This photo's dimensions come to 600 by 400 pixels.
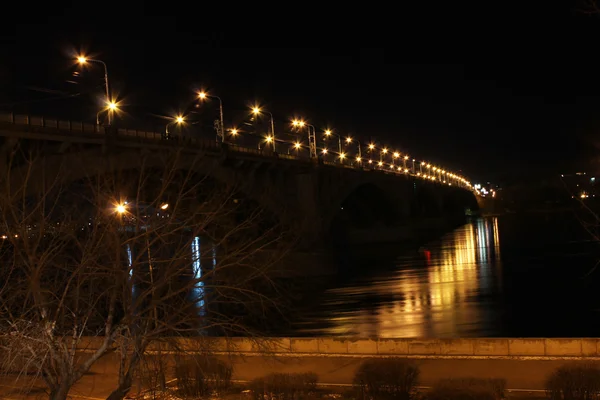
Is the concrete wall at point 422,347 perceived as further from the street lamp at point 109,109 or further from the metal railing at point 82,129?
the street lamp at point 109,109

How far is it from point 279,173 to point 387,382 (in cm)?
4339

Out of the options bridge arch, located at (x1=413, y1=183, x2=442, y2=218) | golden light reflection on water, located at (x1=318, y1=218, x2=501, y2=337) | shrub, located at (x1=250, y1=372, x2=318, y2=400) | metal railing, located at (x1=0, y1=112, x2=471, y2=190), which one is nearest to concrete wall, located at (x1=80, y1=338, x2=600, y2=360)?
shrub, located at (x1=250, y1=372, x2=318, y2=400)

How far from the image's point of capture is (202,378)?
1343cm

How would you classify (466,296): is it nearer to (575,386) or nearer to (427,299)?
(427,299)

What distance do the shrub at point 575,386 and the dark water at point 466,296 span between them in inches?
580

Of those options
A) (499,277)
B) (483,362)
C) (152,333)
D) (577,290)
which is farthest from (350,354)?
(499,277)

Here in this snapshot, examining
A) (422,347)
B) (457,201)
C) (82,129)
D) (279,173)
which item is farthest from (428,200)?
(422,347)

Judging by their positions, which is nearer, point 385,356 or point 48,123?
point 385,356

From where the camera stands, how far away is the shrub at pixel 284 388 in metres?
12.6

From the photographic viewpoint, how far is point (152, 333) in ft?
31.4

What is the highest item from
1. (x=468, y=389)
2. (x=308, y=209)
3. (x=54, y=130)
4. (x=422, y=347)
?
(x=54, y=130)

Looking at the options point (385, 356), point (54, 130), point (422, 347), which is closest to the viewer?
point (385, 356)

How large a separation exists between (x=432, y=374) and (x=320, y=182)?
4865cm

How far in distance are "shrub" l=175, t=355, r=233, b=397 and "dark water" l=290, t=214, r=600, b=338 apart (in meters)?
16.6
